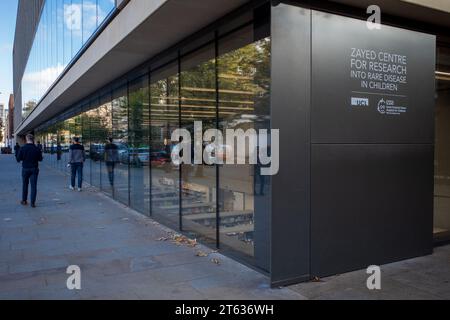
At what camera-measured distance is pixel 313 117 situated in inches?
211

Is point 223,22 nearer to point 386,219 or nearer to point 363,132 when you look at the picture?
point 363,132

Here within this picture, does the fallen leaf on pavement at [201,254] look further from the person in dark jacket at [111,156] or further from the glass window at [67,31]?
the glass window at [67,31]

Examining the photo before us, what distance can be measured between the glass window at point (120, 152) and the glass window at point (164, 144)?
1706 mm

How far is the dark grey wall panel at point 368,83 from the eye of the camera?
17.7ft

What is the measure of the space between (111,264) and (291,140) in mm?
3147

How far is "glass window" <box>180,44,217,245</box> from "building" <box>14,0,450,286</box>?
0.03 meters

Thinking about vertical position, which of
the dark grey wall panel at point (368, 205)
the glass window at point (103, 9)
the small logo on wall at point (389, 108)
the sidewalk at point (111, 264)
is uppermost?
the glass window at point (103, 9)

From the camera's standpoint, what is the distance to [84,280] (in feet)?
17.8

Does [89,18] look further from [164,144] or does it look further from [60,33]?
[60,33]

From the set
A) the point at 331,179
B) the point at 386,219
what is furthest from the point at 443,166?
the point at 331,179

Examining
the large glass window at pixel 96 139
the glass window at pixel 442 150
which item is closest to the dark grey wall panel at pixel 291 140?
the glass window at pixel 442 150

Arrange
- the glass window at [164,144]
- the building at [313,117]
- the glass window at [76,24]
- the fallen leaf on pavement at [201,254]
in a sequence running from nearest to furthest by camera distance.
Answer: the building at [313,117] → the fallen leaf on pavement at [201,254] → the glass window at [164,144] → the glass window at [76,24]

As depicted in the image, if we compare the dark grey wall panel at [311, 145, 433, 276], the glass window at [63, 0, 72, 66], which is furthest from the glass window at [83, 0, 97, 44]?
the dark grey wall panel at [311, 145, 433, 276]

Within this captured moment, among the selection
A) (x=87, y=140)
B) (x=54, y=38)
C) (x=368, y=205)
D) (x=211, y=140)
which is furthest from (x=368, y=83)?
(x=54, y=38)
